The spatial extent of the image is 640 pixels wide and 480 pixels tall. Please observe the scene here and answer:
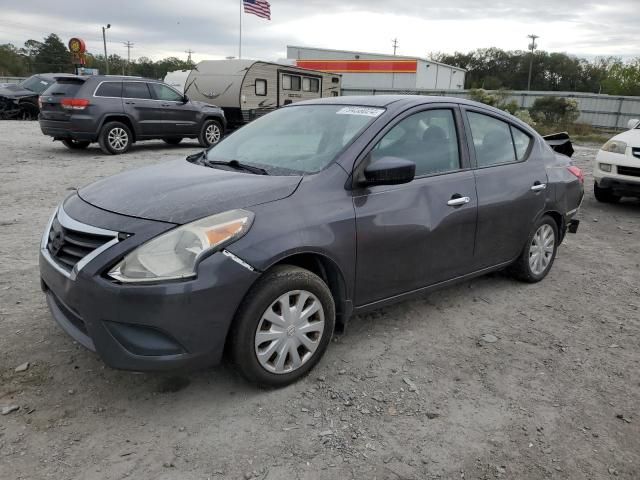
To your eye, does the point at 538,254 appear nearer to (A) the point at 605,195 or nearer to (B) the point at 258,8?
(A) the point at 605,195

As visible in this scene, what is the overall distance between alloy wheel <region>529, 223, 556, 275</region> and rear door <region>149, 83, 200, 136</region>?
398 inches

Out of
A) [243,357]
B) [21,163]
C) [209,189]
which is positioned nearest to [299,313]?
[243,357]

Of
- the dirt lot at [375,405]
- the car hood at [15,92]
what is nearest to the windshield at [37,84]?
the car hood at [15,92]

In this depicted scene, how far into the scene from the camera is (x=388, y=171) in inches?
119

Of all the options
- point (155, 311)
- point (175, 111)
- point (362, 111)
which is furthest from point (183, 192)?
point (175, 111)

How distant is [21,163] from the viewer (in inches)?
402

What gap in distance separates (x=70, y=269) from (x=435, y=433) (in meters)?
2.00

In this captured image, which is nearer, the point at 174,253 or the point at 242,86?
the point at 174,253

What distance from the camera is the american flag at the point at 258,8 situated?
94.1 feet

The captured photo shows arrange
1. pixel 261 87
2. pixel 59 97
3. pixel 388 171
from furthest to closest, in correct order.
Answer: pixel 261 87 < pixel 59 97 < pixel 388 171

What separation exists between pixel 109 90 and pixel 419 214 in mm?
10082

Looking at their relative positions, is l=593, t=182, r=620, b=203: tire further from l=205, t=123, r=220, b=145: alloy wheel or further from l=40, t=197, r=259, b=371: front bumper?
l=205, t=123, r=220, b=145: alloy wheel

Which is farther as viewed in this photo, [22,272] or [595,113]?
[595,113]

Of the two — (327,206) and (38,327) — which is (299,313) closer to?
(327,206)
